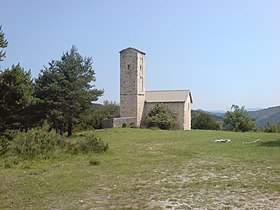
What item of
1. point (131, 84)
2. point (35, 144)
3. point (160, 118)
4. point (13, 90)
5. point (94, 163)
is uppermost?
point (131, 84)

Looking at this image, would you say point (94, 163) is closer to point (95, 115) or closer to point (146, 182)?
point (146, 182)

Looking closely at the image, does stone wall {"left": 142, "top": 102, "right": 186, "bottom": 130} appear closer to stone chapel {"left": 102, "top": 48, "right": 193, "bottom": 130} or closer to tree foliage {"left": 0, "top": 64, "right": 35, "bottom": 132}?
stone chapel {"left": 102, "top": 48, "right": 193, "bottom": 130}

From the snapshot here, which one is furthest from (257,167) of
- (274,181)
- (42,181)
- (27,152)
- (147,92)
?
(147,92)

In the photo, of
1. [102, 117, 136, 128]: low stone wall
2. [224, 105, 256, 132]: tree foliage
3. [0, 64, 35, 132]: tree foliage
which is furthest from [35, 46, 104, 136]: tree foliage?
[224, 105, 256, 132]: tree foliage

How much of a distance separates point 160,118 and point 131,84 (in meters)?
5.91

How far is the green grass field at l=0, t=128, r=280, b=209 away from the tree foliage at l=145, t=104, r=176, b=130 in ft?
85.3

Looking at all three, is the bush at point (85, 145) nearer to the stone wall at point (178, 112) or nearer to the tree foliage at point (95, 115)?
the tree foliage at point (95, 115)

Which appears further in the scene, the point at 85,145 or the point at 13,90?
the point at 13,90

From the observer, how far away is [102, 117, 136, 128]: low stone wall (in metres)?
38.5

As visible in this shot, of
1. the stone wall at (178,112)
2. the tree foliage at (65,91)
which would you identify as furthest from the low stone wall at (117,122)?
the tree foliage at (65,91)

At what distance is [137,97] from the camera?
4328cm

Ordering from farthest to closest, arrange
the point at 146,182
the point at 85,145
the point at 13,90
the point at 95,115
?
1. the point at 95,115
2. the point at 13,90
3. the point at 85,145
4. the point at 146,182

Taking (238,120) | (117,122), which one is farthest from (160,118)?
(238,120)

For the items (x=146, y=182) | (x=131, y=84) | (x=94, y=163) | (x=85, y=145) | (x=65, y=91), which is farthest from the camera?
(x=131, y=84)
